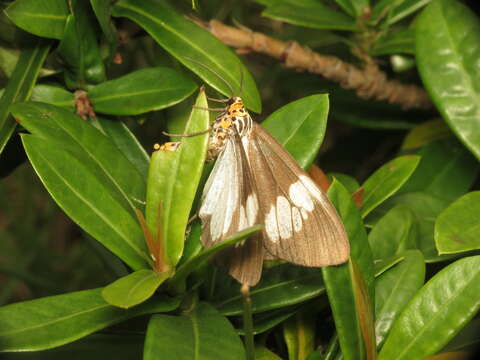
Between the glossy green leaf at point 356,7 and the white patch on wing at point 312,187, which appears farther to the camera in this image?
the glossy green leaf at point 356,7

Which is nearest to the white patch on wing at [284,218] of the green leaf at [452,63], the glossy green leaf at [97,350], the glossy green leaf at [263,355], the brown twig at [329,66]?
the glossy green leaf at [263,355]

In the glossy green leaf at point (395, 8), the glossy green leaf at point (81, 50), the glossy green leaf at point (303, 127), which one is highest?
the glossy green leaf at point (395, 8)

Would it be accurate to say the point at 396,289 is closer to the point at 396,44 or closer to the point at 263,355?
the point at 263,355

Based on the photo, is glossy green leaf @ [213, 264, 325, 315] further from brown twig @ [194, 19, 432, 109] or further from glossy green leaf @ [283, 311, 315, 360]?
brown twig @ [194, 19, 432, 109]

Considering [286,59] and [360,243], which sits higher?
[286,59]

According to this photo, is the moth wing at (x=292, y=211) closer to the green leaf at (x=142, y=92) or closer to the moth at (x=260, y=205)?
the moth at (x=260, y=205)

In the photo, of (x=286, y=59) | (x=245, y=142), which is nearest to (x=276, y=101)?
(x=286, y=59)

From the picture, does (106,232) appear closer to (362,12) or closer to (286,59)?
(286,59)

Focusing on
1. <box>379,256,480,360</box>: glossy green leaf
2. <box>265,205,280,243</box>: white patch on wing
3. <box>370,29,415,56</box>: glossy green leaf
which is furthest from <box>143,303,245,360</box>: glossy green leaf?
<box>370,29,415,56</box>: glossy green leaf
